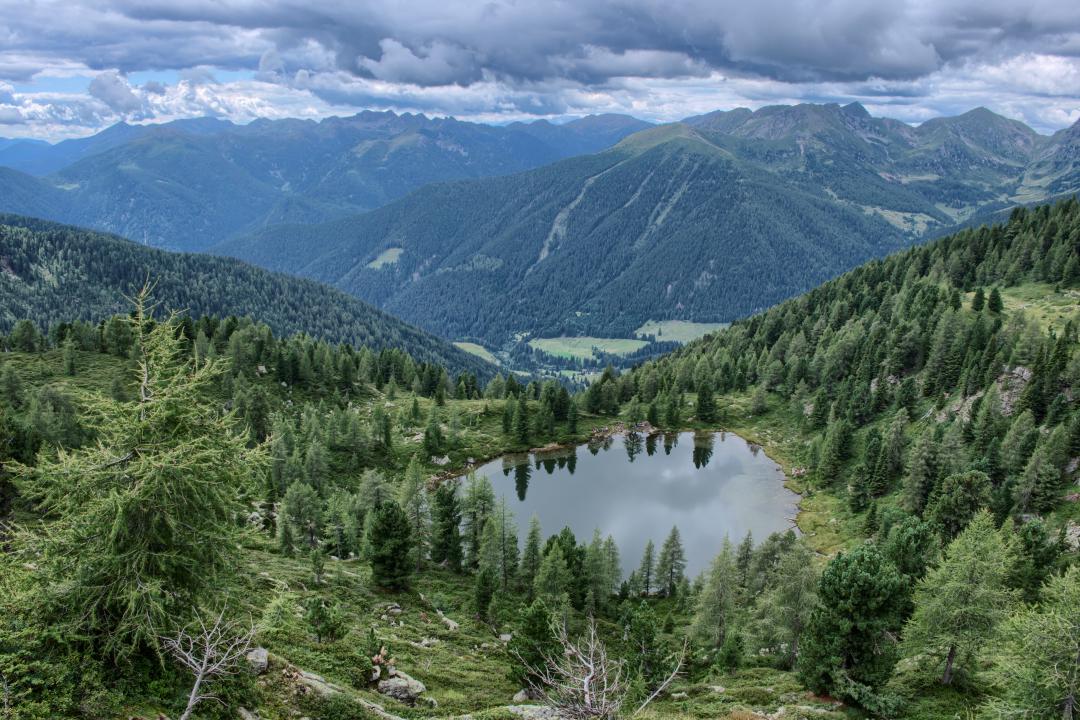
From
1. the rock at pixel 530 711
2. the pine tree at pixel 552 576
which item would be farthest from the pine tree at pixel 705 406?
the rock at pixel 530 711

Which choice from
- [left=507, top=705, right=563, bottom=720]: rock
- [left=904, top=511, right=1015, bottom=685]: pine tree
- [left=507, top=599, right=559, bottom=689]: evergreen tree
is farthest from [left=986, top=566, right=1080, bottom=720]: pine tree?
[left=507, top=599, right=559, bottom=689]: evergreen tree

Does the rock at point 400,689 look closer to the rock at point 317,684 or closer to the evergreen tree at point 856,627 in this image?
the rock at point 317,684

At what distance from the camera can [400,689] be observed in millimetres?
28797

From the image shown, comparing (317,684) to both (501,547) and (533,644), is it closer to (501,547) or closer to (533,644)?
(533,644)

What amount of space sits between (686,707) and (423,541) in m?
39.1

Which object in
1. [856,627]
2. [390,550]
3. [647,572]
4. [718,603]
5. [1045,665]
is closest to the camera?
[1045,665]

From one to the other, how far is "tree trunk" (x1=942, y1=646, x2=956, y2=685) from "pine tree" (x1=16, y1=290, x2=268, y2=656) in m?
39.8

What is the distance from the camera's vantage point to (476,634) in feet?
163

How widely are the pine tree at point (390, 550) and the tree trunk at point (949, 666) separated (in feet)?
129

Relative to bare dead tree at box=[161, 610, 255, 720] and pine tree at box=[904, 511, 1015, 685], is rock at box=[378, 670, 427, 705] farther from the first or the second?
pine tree at box=[904, 511, 1015, 685]

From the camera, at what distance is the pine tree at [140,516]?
17.8 m

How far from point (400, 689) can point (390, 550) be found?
25.2 metres

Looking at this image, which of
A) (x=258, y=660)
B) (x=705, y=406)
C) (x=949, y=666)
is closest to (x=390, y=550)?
(x=258, y=660)

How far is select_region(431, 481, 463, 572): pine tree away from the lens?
69.0 meters
